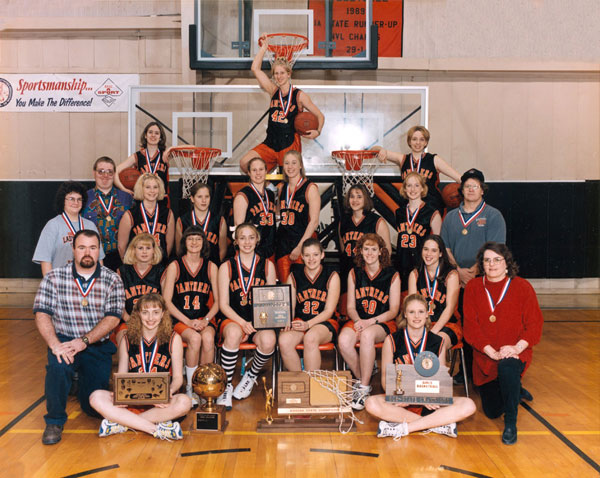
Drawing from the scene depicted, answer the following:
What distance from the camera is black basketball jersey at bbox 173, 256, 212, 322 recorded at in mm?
4934

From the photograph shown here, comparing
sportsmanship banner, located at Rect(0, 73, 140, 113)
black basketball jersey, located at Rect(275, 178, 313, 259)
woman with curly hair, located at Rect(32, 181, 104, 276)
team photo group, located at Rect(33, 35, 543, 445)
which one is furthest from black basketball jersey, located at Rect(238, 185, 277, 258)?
sportsmanship banner, located at Rect(0, 73, 140, 113)

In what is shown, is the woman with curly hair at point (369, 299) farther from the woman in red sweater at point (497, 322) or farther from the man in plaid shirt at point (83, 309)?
the man in plaid shirt at point (83, 309)

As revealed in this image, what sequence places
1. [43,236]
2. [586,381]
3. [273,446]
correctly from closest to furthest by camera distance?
[273,446] < [43,236] < [586,381]

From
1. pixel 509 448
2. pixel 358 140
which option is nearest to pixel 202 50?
pixel 358 140

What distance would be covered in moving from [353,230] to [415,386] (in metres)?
1.96

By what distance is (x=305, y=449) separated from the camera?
3916 millimetres

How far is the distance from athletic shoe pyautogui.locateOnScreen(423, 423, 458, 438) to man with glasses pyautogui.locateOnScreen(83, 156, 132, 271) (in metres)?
3.25

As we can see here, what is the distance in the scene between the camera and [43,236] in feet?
16.6

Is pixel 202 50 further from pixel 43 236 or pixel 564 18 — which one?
pixel 564 18

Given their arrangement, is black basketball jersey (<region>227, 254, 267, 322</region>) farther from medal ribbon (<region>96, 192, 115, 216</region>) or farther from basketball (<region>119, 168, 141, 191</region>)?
basketball (<region>119, 168, 141, 191</region>)

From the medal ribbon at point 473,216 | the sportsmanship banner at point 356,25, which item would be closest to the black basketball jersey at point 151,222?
the medal ribbon at point 473,216

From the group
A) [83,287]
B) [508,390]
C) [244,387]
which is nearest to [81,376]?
[83,287]

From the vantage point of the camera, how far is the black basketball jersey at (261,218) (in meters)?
5.74

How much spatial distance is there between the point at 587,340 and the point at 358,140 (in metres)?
3.72
